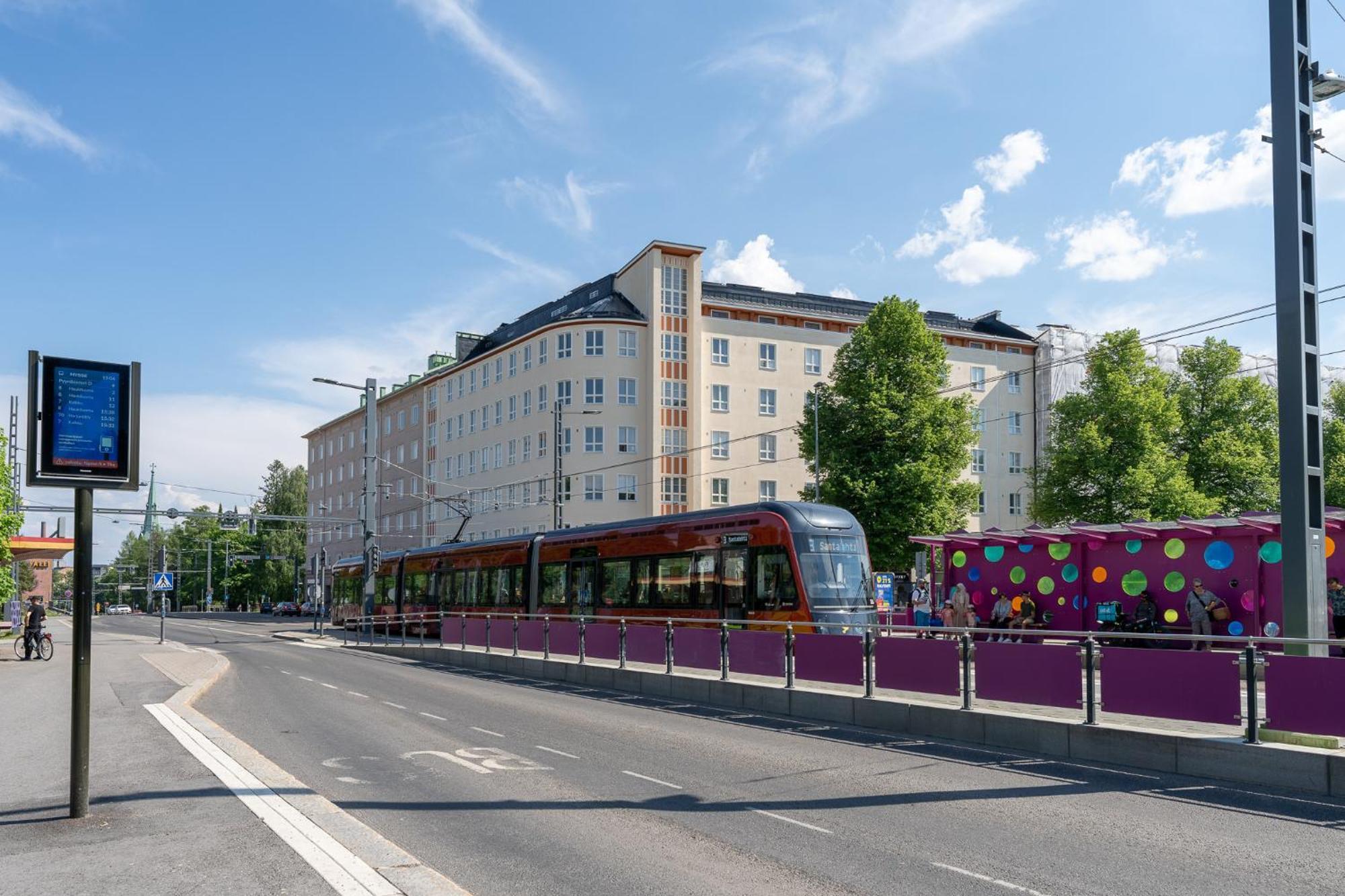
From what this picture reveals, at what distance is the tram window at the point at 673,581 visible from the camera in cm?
2530

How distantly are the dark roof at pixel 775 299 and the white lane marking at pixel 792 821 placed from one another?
59470mm

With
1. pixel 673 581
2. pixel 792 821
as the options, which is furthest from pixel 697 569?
pixel 792 821

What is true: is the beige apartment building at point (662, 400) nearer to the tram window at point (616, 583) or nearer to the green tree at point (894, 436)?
the green tree at point (894, 436)

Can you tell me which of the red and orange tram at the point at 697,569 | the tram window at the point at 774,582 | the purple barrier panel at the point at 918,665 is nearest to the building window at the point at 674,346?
the red and orange tram at the point at 697,569

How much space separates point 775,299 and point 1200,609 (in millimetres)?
50857

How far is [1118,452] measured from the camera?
5078cm

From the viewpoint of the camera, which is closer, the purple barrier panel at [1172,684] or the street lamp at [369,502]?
the purple barrier panel at [1172,684]

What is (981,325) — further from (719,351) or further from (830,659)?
(830,659)

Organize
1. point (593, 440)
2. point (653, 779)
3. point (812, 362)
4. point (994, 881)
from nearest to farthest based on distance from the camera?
point (994, 881), point (653, 779), point (593, 440), point (812, 362)

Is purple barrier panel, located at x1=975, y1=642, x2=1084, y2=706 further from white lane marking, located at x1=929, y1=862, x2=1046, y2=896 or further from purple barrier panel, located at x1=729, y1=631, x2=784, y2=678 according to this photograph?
white lane marking, located at x1=929, y1=862, x2=1046, y2=896

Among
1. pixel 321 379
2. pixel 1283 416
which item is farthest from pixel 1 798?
pixel 321 379

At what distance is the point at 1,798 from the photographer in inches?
350

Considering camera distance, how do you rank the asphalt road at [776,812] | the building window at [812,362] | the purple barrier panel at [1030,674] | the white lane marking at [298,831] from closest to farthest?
the white lane marking at [298,831]
the asphalt road at [776,812]
the purple barrier panel at [1030,674]
the building window at [812,362]

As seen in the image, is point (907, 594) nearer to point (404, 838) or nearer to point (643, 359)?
point (643, 359)
